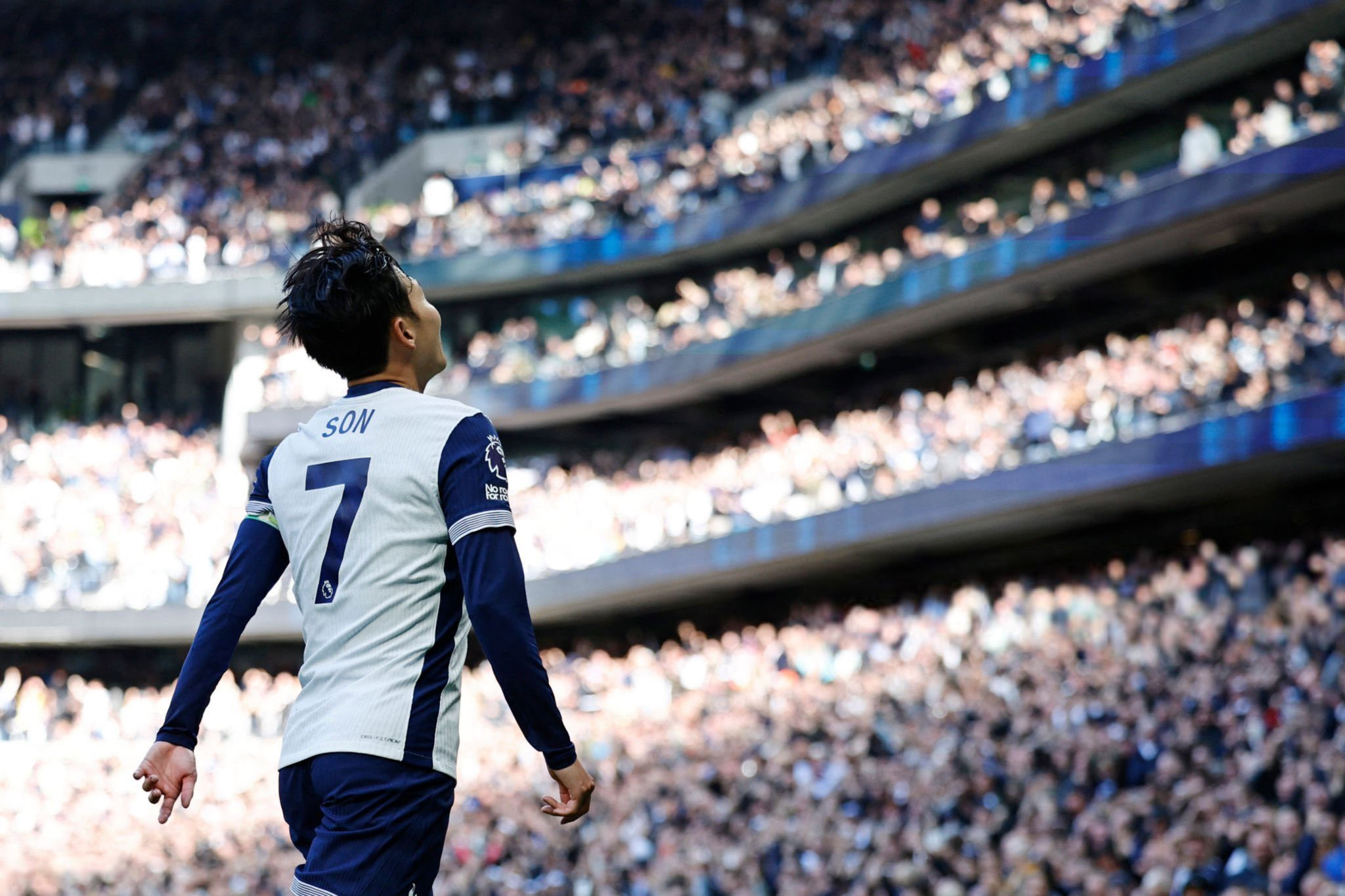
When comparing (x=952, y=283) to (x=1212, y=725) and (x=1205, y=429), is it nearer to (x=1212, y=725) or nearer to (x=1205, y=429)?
(x=1205, y=429)

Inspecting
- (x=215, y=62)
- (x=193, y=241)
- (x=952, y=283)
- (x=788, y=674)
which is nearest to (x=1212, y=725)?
(x=788, y=674)

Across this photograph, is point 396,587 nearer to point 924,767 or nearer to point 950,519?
point 924,767

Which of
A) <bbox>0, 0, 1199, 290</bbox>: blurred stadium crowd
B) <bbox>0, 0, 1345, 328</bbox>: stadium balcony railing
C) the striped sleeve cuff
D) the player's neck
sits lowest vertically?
the striped sleeve cuff

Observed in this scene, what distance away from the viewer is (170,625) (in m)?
26.0

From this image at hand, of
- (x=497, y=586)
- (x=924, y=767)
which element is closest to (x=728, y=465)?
(x=924, y=767)

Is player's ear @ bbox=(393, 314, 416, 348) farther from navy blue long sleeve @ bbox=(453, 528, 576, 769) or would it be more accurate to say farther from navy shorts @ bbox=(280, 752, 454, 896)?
navy shorts @ bbox=(280, 752, 454, 896)

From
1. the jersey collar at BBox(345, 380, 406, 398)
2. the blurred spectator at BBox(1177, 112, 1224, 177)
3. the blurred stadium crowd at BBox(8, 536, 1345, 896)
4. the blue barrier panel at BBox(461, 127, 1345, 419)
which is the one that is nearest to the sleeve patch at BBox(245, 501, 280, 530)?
the jersey collar at BBox(345, 380, 406, 398)

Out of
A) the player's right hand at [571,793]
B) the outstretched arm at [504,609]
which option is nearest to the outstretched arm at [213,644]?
the outstretched arm at [504,609]

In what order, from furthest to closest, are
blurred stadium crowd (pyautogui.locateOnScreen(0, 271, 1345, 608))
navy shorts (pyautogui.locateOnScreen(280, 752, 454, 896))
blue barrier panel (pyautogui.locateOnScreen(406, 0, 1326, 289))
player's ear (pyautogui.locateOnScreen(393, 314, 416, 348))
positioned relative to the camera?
blue barrier panel (pyautogui.locateOnScreen(406, 0, 1326, 289)) < blurred stadium crowd (pyautogui.locateOnScreen(0, 271, 1345, 608)) < player's ear (pyautogui.locateOnScreen(393, 314, 416, 348)) < navy shorts (pyautogui.locateOnScreen(280, 752, 454, 896))

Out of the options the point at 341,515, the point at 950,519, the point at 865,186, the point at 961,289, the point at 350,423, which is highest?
the point at 865,186

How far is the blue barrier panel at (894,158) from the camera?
2030 centimetres

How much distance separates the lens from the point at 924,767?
47.2ft

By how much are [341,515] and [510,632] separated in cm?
46

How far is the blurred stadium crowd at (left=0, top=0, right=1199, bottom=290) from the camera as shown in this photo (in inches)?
998
